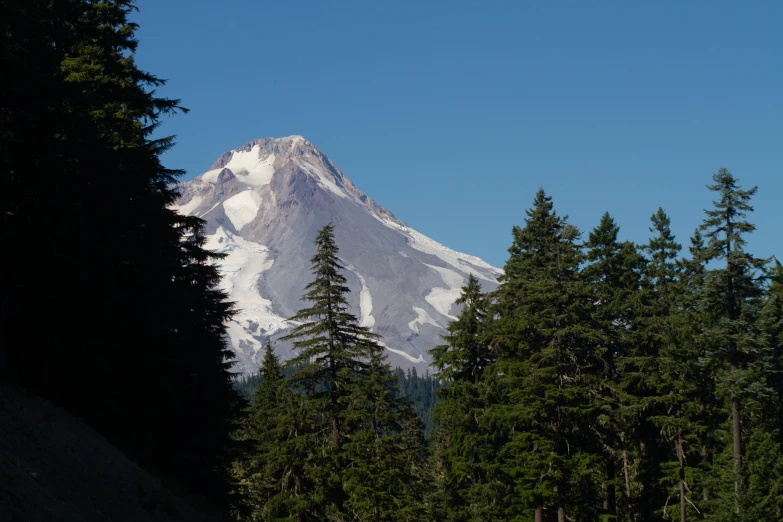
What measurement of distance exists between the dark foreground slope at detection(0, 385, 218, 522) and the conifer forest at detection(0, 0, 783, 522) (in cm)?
227

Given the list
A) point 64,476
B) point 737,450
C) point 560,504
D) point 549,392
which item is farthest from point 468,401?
point 64,476

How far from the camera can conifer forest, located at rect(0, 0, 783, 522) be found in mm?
19422

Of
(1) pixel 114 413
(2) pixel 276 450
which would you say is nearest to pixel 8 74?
(1) pixel 114 413

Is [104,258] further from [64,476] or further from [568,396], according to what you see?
[568,396]

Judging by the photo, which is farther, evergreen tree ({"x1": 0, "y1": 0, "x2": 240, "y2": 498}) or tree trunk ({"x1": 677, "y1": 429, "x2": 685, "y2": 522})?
tree trunk ({"x1": 677, "y1": 429, "x2": 685, "y2": 522})

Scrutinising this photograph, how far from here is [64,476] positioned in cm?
1546

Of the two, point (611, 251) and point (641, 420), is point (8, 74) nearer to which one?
point (611, 251)

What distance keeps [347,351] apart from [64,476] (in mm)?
15224

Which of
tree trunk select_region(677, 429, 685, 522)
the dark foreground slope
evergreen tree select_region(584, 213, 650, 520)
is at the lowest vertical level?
the dark foreground slope

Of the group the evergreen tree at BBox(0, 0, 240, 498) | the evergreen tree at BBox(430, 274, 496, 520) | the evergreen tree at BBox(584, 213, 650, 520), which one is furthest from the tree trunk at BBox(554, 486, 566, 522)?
the evergreen tree at BBox(0, 0, 240, 498)

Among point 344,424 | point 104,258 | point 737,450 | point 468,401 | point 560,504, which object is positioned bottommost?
point 560,504

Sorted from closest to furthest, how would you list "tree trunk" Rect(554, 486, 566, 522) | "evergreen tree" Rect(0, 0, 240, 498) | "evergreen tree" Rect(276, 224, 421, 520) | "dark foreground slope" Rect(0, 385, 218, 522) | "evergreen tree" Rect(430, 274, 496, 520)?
"dark foreground slope" Rect(0, 385, 218, 522) → "evergreen tree" Rect(0, 0, 240, 498) → "evergreen tree" Rect(276, 224, 421, 520) → "tree trunk" Rect(554, 486, 566, 522) → "evergreen tree" Rect(430, 274, 496, 520)

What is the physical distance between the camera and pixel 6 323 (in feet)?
63.0

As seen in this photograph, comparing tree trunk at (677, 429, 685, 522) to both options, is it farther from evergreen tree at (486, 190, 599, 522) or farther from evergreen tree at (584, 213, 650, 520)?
evergreen tree at (486, 190, 599, 522)
